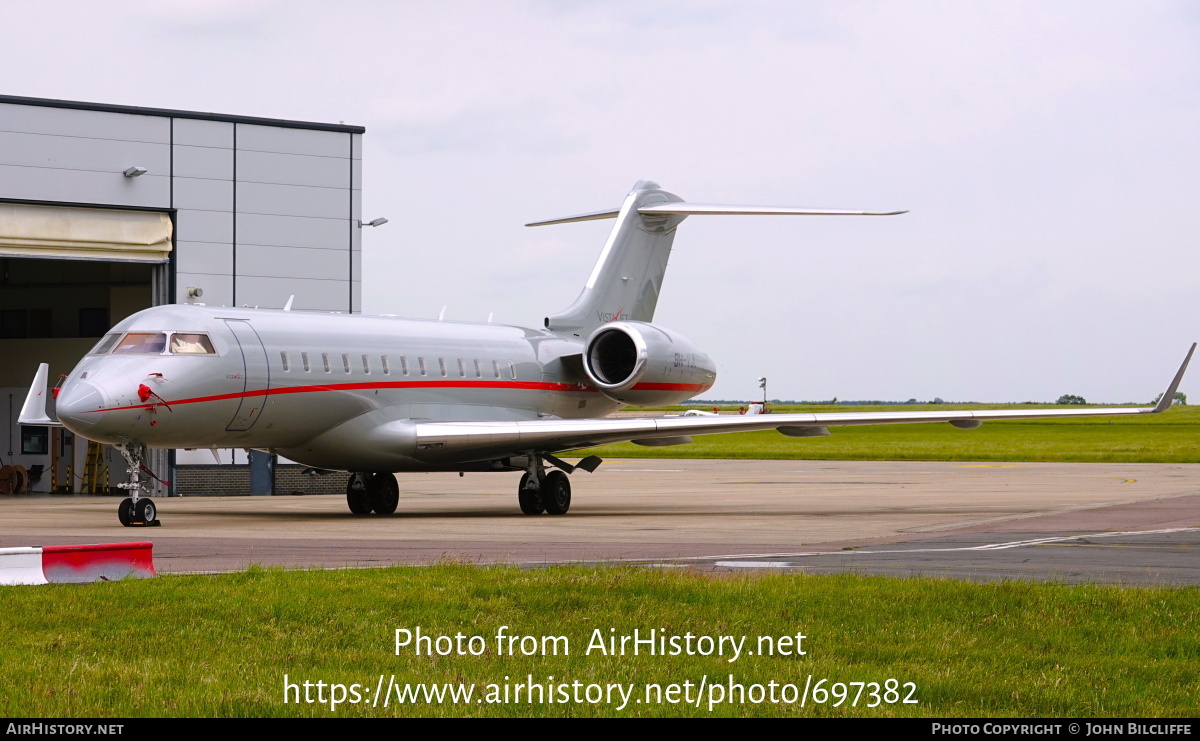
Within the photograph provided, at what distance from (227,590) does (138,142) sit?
22980 mm

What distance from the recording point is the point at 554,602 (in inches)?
438

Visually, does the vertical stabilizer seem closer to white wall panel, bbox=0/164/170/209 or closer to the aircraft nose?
white wall panel, bbox=0/164/170/209

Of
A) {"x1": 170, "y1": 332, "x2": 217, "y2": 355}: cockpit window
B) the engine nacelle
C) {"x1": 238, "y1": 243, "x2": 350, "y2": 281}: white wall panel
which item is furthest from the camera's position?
{"x1": 238, "y1": 243, "x2": 350, "y2": 281}: white wall panel

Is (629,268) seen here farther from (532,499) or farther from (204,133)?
(204,133)

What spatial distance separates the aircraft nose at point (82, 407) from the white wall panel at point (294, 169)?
43.5 feet

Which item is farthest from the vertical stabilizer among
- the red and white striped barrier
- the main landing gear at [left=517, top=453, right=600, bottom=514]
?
the red and white striped barrier

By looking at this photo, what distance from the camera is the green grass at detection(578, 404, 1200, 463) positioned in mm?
62438

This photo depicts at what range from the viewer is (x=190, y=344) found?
22.9m

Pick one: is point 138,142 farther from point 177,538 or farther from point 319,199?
point 177,538

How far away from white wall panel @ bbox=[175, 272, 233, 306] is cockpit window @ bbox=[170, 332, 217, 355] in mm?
10611

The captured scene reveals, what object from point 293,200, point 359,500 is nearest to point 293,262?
point 293,200

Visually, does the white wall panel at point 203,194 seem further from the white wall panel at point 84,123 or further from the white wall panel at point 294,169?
the white wall panel at point 84,123

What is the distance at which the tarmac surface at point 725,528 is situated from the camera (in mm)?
15727

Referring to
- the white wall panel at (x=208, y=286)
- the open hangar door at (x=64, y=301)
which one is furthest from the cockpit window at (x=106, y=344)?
the white wall panel at (x=208, y=286)
